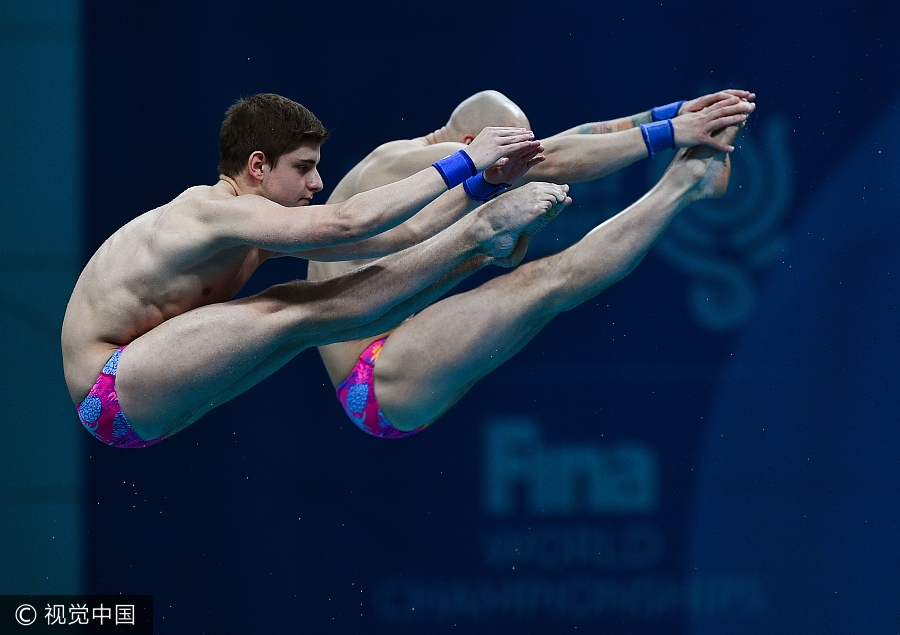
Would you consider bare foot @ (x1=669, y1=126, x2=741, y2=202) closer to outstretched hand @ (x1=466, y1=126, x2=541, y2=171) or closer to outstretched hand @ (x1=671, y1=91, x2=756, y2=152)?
outstretched hand @ (x1=671, y1=91, x2=756, y2=152)

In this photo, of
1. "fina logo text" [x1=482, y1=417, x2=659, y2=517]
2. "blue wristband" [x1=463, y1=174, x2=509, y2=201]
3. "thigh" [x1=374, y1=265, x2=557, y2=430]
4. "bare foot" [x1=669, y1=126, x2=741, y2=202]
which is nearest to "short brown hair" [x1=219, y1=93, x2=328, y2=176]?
"blue wristband" [x1=463, y1=174, x2=509, y2=201]

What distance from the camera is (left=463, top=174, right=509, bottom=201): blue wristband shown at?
120 inches

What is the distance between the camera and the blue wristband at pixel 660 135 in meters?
3.41

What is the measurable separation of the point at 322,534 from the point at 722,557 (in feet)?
6.15

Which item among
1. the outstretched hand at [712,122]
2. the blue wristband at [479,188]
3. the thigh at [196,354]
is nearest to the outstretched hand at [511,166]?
the blue wristband at [479,188]

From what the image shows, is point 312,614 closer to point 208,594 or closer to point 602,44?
point 208,594

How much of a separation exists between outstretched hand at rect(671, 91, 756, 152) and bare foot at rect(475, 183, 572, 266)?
22.1 inches

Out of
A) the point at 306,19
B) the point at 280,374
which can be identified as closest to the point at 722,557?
the point at 280,374

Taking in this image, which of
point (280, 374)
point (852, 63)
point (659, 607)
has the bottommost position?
point (659, 607)

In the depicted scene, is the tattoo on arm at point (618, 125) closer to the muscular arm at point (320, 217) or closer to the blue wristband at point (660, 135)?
the blue wristband at point (660, 135)

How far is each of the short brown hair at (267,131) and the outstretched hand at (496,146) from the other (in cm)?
48

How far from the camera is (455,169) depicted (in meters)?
2.96

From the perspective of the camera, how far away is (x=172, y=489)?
5180 mm

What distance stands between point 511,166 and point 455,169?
218 millimetres
